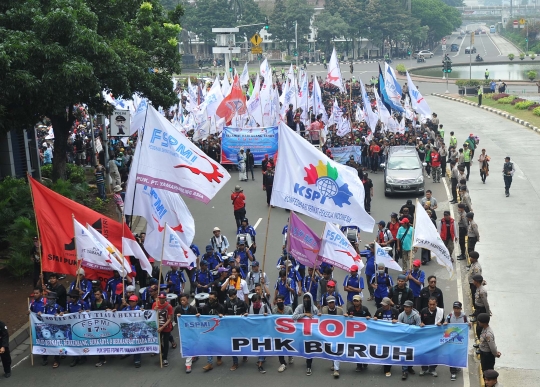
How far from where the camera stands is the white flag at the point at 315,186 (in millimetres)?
13578

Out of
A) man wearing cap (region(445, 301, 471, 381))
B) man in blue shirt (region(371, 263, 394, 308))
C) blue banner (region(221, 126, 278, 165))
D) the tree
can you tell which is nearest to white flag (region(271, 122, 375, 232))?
man in blue shirt (region(371, 263, 394, 308))

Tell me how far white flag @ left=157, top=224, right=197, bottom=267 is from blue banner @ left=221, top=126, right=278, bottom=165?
16201mm

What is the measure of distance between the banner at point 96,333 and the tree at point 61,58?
6500 millimetres

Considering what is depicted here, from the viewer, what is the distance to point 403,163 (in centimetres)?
2734

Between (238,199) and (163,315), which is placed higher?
(238,199)

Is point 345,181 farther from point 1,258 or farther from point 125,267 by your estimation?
point 1,258

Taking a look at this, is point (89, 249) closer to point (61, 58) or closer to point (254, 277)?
point (254, 277)

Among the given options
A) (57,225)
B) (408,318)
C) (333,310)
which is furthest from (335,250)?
(57,225)

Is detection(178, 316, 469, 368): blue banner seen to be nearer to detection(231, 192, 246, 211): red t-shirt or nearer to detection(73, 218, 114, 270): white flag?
detection(73, 218, 114, 270): white flag

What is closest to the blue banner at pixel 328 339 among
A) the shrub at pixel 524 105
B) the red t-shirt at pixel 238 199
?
the red t-shirt at pixel 238 199

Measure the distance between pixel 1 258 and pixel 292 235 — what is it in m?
9.07

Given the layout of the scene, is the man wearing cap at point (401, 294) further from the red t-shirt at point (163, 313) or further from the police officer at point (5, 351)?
the police officer at point (5, 351)

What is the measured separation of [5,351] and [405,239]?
907cm

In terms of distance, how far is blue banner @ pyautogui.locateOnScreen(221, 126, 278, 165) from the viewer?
31.0 m
